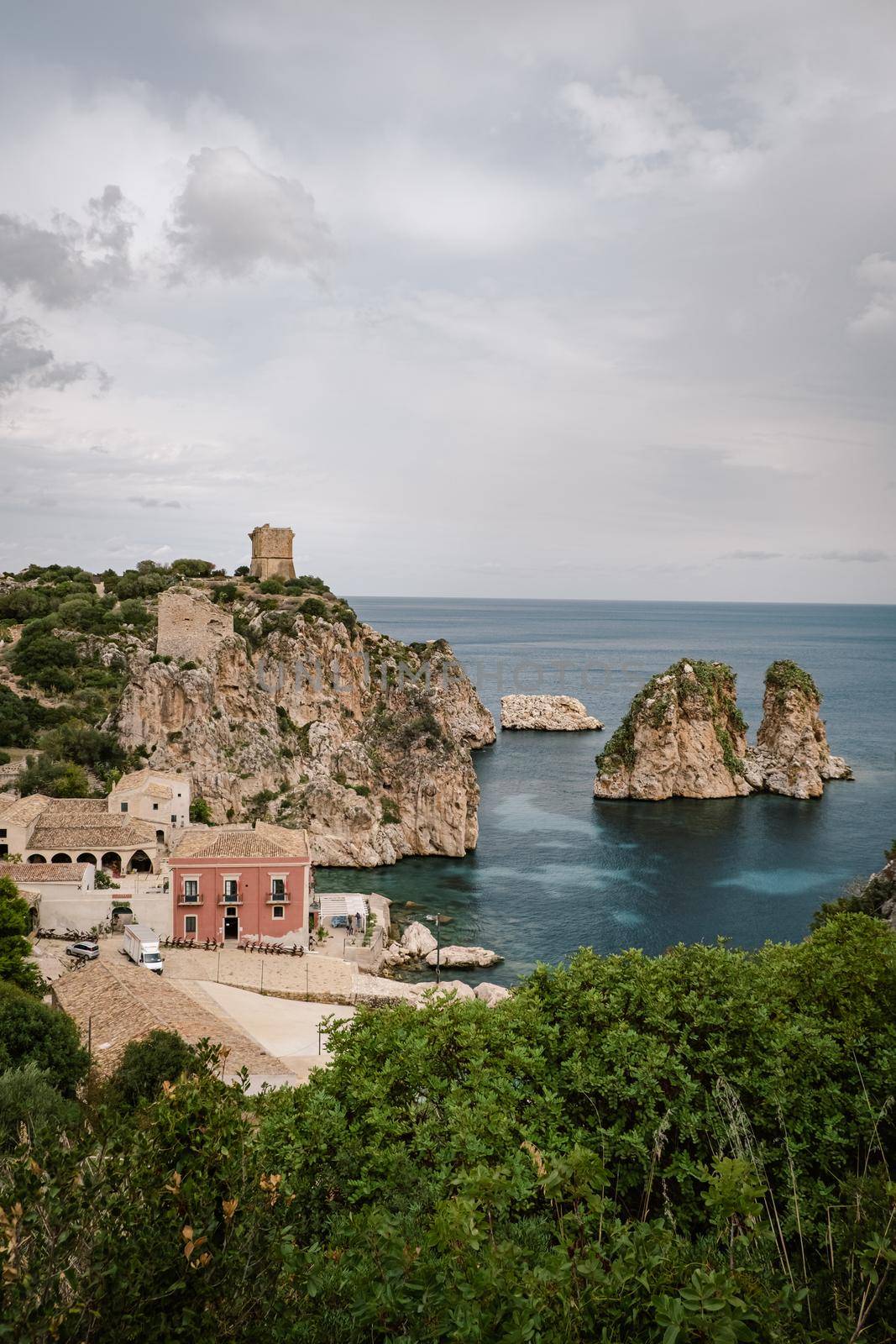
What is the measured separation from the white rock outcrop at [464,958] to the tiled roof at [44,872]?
13.1 meters

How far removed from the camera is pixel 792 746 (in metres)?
61.8

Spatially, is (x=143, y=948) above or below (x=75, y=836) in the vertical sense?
below

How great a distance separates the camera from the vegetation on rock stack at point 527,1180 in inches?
186

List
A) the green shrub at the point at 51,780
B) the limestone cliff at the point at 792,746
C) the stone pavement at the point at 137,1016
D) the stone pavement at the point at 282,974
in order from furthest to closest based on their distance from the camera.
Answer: the limestone cliff at the point at 792,746 < the green shrub at the point at 51,780 < the stone pavement at the point at 282,974 < the stone pavement at the point at 137,1016

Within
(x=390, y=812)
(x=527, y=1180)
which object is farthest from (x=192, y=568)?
(x=527, y=1180)

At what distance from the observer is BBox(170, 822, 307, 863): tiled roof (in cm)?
3123

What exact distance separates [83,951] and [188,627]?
25709mm

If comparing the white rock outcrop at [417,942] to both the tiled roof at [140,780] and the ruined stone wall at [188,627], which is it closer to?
the tiled roof at [140,780]

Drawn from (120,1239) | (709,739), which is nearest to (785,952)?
(120,1239)

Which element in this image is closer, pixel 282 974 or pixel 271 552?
pixel 282 974

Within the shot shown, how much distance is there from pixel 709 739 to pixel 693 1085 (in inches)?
2118

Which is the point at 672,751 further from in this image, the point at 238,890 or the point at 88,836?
the point at 88,836

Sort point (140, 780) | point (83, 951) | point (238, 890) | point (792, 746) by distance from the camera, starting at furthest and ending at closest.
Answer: point (792, 746)
point (140, 780)
point (238, 890)
point (83, 951)

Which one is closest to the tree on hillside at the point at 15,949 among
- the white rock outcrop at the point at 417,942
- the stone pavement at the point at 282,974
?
the stone pavement at the point at 282,974
